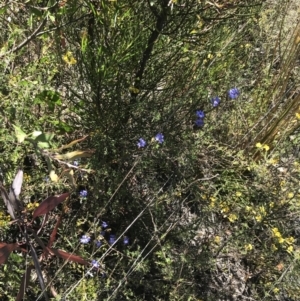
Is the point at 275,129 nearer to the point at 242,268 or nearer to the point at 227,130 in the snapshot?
the point at 227,130

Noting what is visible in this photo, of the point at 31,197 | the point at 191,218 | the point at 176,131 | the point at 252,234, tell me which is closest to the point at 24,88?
the point at 31,197

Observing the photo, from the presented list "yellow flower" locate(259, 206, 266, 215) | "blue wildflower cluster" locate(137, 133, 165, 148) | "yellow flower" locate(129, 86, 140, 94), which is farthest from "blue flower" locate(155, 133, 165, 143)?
"yellow flower" locate(259, 206, 266, 215)

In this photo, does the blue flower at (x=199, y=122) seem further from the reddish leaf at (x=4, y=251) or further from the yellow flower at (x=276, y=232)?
the reddish leaf at (x=4, y=251)

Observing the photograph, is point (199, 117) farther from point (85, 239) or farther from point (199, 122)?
point (85, 239)

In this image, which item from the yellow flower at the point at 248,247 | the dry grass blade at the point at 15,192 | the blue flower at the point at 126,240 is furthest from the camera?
the yellow flower at the point at 248,247

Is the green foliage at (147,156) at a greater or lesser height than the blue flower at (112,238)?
greater

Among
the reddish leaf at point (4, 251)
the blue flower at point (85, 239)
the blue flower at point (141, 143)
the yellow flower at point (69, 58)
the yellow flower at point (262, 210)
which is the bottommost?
the blue flower at point (85, 239)

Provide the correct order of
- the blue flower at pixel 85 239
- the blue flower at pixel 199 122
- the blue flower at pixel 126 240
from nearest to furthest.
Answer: the blue flower at pixel 85 239 < the blue flower at pixel 126 240 < the blue flower at pixel 199 122

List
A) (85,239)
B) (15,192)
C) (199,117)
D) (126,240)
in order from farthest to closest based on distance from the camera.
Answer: (199,117) → (126,240) → (85,239) → (15,192)

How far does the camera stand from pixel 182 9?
1.39 m

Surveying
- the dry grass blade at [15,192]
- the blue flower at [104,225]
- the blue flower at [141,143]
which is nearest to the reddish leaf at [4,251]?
the dry grass blade at [15,192]

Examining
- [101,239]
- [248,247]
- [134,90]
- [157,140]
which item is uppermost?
[134,90]

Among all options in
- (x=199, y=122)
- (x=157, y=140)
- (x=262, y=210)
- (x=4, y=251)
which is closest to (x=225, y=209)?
(x=262, y=210)

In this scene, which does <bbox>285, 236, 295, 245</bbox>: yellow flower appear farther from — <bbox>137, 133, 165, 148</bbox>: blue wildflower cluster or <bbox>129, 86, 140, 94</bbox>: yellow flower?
<bbox>129, 86, 140, 94</bbox>: yellow flower
